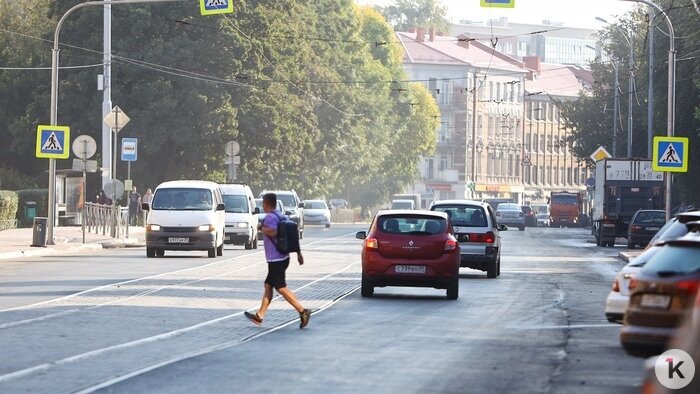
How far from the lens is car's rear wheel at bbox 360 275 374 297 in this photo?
90.0 feet

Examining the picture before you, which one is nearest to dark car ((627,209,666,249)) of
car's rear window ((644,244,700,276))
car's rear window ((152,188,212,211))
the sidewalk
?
the sidewalk

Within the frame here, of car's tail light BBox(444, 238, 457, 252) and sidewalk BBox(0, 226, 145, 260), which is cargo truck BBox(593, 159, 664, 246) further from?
car's tail light BBox(444, 238, 457, 252)

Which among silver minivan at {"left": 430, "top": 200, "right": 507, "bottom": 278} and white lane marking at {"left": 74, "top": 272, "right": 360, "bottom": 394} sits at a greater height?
silver minivan at {"left": 430, "top": 200, "right": 507, "bottom": 278}

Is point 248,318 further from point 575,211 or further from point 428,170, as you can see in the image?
point 428,170

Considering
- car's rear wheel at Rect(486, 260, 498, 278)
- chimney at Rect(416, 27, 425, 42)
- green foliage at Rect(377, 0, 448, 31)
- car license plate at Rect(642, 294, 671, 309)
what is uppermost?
green foliage at Rect(377, 0, 448, 31)

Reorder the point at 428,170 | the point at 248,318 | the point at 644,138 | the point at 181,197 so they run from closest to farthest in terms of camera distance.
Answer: the point at 248,318 < the point at 181,197 < the point at 644,138 < the point at 428,170

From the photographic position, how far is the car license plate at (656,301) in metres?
13.3

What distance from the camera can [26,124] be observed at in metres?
76.6

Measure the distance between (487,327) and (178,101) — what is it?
5418 cm

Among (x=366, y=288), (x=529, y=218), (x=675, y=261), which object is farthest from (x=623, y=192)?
(x=529, y=218)

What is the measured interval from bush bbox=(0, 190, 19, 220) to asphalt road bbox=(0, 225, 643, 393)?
79.9 feet

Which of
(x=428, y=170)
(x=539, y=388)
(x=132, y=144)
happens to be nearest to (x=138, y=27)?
(x=132, y=144)

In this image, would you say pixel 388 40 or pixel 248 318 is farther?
pixel 388 40

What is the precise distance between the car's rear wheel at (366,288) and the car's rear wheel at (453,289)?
1.25m
